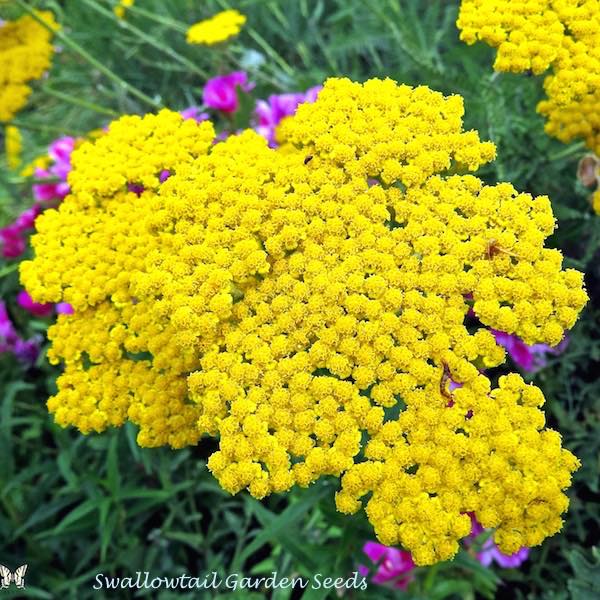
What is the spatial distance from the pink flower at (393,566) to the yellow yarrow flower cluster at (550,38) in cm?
127

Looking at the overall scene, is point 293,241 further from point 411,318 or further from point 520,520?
point 520,520

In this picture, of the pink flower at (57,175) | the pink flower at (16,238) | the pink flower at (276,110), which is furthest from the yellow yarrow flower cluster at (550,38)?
the pink flower at (16,238)

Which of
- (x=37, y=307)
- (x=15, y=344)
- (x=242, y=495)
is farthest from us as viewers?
(x=15, y=344)

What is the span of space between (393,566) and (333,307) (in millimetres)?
1053

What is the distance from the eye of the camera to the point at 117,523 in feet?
7.20

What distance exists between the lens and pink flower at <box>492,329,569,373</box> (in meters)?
2.21

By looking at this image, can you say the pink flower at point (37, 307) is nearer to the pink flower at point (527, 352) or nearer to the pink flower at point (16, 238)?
the pink flower at point (16, 238)

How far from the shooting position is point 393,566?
6.70ft

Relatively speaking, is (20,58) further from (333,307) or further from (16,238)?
(333,307)

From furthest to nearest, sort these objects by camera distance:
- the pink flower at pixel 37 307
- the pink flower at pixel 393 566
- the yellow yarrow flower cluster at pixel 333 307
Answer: the pink flower at pixel 37 307 → the pink flower at pixel 393 566 → the yellow yarrow flower cluster at pixel 333 307

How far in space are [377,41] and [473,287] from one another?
2.24 m

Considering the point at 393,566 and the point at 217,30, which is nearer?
the point at 393,566

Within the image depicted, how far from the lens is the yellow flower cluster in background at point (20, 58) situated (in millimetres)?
2559

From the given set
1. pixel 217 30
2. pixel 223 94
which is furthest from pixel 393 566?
pixel 217 30
